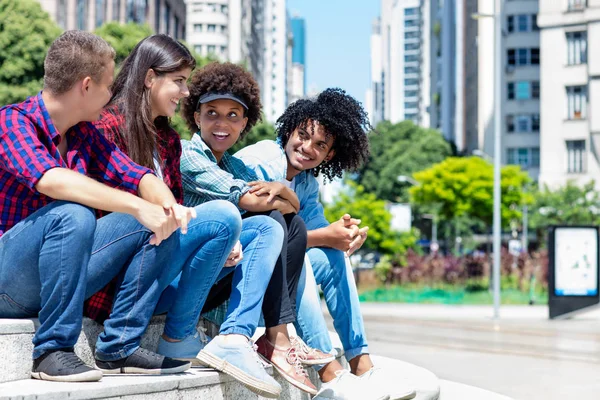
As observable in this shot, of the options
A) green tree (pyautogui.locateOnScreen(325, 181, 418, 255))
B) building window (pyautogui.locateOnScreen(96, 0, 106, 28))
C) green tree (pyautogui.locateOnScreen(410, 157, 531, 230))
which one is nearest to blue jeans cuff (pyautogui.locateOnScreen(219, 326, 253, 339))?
green tree (pyautogui.locateOnScreen(325, 181, 418, 255))

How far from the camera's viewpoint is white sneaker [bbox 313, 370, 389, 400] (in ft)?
13.6

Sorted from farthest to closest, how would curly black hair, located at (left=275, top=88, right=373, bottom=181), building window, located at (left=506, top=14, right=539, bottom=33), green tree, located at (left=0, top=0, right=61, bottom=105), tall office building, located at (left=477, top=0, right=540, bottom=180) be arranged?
building window, located at (left=506, top=14, right=539, bottom=33)
tall office building, located at (left=477, top=0, right=540, bottom=180)
green tree, located at (left=0, top=0, right=61, bottom=105)
curly black hair, located at (left=275, top=88, right=373, bottom=181)

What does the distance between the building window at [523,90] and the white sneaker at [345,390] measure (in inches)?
2429

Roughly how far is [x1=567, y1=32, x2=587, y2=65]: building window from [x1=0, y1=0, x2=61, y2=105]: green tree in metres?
31.7

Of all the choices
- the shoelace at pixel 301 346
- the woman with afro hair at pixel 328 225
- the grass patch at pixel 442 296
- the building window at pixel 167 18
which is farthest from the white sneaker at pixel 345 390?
the building window at pixel 167 18

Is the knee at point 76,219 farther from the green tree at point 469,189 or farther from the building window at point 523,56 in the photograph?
the building window at point 523,56

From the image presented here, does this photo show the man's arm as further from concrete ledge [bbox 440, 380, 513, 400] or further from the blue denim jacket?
concrete ledge [bbox 440, 380, 513, 400]

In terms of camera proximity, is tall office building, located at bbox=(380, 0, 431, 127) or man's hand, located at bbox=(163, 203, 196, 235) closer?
man's hand, located at bbox=(163, 203, 196, 235)

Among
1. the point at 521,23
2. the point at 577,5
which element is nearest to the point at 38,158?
the point at 577,5

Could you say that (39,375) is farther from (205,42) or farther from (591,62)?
(205,42)

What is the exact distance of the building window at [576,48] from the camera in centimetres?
5369

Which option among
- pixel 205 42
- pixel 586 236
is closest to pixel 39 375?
pixel 586 236

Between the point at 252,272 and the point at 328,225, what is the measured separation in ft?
3.17

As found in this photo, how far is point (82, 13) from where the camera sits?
1575 inches
